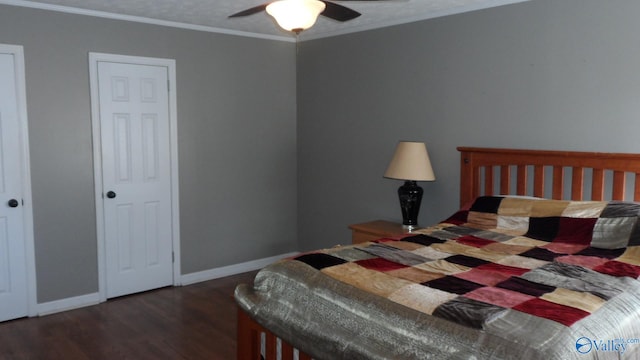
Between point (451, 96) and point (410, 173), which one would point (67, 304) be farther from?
point (451, 96)

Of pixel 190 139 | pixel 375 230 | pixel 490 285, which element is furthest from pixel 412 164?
pixel 190 139

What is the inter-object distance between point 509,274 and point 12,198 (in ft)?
11.3

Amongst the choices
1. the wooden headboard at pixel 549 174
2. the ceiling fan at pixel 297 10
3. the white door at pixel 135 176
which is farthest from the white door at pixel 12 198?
the wooden headboard at pixel 549 174

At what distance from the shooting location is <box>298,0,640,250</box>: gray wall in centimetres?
310

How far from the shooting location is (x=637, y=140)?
117 inches

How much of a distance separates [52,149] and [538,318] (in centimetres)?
356

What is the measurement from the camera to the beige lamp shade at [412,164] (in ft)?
12.5

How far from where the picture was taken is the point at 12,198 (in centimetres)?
370

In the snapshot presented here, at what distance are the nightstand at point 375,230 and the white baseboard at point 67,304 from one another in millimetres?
2191

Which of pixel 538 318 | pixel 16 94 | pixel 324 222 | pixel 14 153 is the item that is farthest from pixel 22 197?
pixel 538 318

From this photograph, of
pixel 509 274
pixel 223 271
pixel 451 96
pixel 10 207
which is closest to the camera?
pixel 509 274

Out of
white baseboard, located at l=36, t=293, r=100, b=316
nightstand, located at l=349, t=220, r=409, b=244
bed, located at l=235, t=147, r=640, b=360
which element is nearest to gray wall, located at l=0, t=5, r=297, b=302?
white baseboard, located at l=36, t=293, r=100, b=316

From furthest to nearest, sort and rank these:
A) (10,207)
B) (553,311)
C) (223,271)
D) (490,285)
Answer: (223,271)
(10,207)
(490,285)
(553,311)

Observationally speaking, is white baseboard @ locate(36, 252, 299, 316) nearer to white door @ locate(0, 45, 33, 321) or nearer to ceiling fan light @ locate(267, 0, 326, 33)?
white door @ locate(0, 45, 33, 321)
